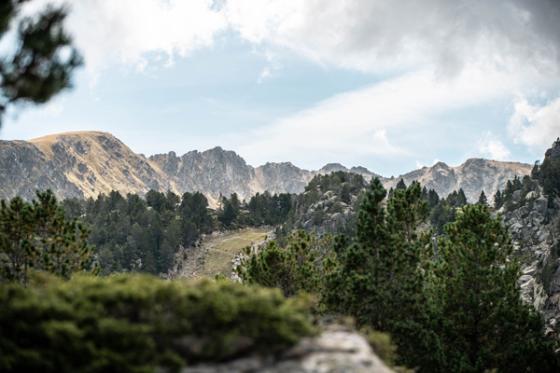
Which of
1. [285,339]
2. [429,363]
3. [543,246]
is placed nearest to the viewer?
[285,339]

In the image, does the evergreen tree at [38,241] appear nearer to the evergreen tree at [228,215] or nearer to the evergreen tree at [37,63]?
the evergreen tree at [37,63]

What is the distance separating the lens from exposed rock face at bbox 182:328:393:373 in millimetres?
12883

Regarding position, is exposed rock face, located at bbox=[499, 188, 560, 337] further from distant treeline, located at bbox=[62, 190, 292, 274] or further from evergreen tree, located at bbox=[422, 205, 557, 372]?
distant treeline, located at bbox=[62, 190, 292, 274]

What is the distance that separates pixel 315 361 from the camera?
43.3 ft

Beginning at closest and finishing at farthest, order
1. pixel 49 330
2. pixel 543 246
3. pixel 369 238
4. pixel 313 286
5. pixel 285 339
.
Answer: pixel 49 330, pixel 285 339, pixel 369 238, pixel 313 286, pixel 543 246

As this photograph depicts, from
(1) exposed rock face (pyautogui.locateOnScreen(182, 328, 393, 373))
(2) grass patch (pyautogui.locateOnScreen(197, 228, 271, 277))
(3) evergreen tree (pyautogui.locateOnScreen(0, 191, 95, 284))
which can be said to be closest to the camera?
(1) exposed rock face (pyautogui.locateOnScreen(182, 328, 393, 373))

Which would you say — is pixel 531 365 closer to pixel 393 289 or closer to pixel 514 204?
pixel 393 289

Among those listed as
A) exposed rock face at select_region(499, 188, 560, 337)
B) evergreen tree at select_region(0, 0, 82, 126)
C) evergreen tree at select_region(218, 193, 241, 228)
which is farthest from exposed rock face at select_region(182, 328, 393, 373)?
evergreen tree at select_region(218, 193, 241, 228)

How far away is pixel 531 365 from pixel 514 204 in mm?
106951

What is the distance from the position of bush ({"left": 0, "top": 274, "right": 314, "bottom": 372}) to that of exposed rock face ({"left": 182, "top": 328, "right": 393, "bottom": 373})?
0.30 m

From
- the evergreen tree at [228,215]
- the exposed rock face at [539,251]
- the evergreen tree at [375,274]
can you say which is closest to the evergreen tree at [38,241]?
the evergreen tree at [375,274]

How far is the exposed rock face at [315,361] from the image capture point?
42.3 feet

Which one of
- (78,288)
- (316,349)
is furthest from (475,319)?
(78,288)

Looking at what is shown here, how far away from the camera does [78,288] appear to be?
13.7 m
